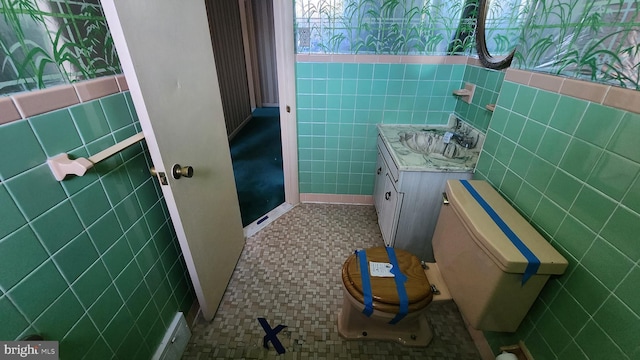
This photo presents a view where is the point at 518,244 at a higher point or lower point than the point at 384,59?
lower

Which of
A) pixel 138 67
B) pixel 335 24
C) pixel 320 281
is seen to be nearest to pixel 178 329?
pixel 320 281

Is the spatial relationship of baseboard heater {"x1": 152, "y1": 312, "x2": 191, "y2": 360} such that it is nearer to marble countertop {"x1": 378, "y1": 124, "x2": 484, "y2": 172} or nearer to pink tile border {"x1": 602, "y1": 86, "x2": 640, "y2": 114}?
marble countertop {"x1": 378, "y1": 124, "x2": 484, "y2": 172}

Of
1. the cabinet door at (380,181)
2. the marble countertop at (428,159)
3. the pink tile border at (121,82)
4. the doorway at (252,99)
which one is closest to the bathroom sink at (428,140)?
the marble countertop at (428,159)

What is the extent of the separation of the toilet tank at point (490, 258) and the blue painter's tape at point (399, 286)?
0.65ft

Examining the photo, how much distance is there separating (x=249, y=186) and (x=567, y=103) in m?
2.38

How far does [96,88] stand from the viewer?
2.56ft

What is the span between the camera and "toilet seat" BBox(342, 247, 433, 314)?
101 centimetres

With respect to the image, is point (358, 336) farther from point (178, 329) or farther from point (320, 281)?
point (178, 329)

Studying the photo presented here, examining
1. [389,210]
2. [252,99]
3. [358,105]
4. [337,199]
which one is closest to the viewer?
[389,210]

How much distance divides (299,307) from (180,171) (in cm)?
Result: 99

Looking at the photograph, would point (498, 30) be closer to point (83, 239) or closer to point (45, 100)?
Result: point (45, 100)

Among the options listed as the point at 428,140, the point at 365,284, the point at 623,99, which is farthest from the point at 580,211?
the point at 428,140

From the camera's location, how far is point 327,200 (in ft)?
7.73

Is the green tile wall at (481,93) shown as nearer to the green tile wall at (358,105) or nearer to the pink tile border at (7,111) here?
the green tile wall at (358,105)
